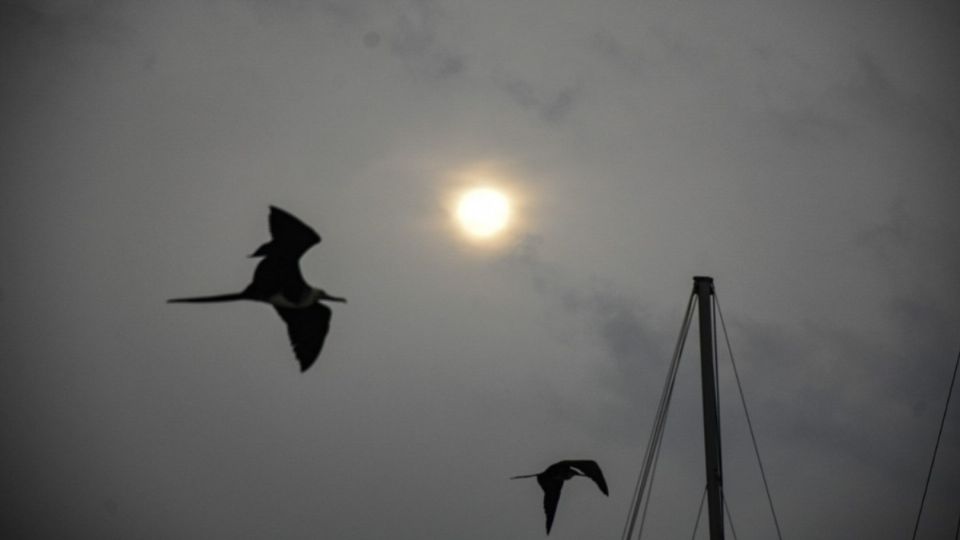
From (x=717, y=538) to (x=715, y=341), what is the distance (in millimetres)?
4252

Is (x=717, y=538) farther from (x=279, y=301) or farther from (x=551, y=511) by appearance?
(x=279, y=301)

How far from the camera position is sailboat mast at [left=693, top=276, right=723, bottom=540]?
A: 44.6ft

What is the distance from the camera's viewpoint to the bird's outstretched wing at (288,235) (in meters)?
9.20

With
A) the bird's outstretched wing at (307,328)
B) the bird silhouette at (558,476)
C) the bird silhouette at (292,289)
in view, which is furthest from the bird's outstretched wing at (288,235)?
the bird silhouette at (558,476)

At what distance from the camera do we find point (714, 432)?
14.3m

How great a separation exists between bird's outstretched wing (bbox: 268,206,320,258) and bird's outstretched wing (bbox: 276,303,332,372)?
3.33 feet

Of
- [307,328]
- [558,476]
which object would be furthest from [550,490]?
[307,328]

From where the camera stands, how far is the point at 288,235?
943cm

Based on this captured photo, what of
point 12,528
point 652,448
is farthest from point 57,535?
point 652,448

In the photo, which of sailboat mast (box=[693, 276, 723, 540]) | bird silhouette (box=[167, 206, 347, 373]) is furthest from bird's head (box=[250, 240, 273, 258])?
sailboat mast (box=[693, 276, 723, 540])

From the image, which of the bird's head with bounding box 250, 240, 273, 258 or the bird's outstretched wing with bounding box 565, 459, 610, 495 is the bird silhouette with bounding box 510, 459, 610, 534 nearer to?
the bird's outstretched wing with bounding box 565, 459, 610, 495

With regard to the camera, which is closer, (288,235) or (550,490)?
(288,235)

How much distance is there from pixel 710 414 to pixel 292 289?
9509 millimetres

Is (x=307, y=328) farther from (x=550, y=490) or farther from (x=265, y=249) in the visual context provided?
(x=550, y=490)
